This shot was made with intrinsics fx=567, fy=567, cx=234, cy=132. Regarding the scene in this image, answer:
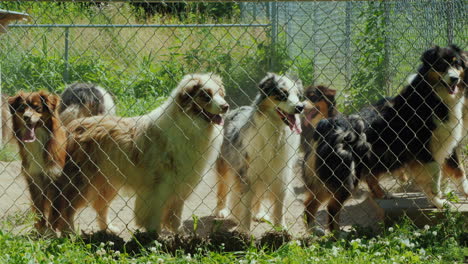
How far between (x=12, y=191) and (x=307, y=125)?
3.22 m

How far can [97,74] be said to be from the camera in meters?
9.61

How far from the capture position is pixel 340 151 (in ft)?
14.2

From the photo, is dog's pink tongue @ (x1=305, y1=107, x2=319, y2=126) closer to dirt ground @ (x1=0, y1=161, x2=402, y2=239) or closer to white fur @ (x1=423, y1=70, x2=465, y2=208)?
dirt ground @ (x1=0, y1=161, x2=402, y2=239)

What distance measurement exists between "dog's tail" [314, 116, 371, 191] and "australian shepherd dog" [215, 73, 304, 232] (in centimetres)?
24

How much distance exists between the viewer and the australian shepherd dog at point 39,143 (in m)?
4.09

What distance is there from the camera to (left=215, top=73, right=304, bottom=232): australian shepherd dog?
14.4 ft

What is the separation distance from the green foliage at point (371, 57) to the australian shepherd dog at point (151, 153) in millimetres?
3492

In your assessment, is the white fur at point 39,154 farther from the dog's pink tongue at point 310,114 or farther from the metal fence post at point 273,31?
the metal fence post at point 273,31

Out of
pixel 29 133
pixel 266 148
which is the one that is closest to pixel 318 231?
pixel 266 148

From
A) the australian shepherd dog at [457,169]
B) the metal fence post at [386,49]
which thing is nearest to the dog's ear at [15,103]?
the australian shepherd dog at [457,169]

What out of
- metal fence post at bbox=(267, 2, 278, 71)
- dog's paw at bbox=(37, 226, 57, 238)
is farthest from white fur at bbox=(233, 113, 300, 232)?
metal fence post at bbox=(267, 2, 278, 71)

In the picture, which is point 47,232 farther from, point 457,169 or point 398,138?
point 457,169

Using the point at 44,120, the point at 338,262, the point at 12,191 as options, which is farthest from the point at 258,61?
the point at 338,262

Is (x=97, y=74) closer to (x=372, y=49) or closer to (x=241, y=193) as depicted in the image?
(x=372, y=49)
